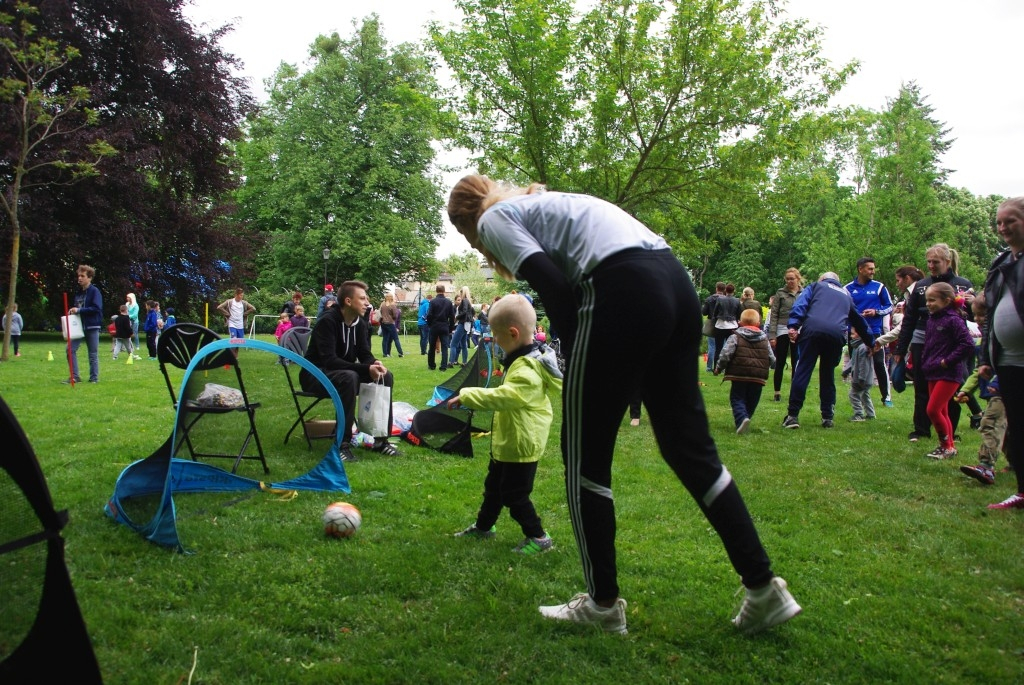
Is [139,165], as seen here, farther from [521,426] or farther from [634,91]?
[521,426]

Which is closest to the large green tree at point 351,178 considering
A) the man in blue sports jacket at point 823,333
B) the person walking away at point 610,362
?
the man in blue sports jacket at point 823,333

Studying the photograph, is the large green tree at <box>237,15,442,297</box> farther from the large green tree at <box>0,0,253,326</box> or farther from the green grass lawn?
the green grass lawn

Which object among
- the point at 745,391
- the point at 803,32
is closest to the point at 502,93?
the point at 803,32

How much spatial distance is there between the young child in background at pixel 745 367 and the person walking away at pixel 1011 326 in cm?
383

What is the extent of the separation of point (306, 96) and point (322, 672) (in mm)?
40954

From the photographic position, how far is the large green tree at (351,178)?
124ft

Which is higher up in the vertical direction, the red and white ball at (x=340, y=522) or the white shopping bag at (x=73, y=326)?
the white shopping bag at (x=73, y=326)

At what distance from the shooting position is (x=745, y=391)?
8195 mm

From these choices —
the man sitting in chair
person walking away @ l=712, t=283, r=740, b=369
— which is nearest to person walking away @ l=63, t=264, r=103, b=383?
the man sitting in chair

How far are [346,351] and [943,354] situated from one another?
5.67m

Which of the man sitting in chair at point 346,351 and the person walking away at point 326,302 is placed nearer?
the man sitting in chair at point 346,351

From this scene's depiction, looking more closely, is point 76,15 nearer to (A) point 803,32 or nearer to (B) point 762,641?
(A) point 803,32

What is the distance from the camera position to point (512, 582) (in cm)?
334

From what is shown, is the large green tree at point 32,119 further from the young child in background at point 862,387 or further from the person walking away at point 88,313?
the young child in background at point 862,387
